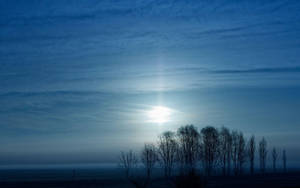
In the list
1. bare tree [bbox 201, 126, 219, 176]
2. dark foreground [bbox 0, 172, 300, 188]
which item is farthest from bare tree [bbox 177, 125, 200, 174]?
dark foreground [bbox 0, 172, 300, 188]

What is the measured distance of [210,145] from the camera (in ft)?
343

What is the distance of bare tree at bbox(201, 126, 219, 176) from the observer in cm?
10238

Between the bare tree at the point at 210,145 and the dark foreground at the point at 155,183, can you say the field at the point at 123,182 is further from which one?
the bare tree at the point at 210,145

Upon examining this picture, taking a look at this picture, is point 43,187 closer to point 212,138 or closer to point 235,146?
point 212,138

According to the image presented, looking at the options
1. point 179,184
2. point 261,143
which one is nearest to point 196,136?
point 261,143

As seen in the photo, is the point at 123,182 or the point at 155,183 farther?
the point at 123,182

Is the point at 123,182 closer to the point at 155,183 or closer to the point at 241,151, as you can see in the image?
the point at 155,183

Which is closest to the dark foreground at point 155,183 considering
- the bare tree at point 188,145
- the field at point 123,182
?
the field at point 123,182

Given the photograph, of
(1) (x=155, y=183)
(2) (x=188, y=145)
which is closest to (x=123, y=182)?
(1) (x=155, y=183)

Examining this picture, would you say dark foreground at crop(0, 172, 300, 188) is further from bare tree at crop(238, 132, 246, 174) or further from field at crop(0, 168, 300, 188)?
bare tree at crop(238, 132, 246, 174)

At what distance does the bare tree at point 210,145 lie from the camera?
4031 inches

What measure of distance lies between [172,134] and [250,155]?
2679cm

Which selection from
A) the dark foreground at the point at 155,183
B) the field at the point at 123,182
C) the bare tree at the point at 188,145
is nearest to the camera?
the dark foreground at the point at 155,183

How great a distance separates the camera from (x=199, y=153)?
103312 millimetres
